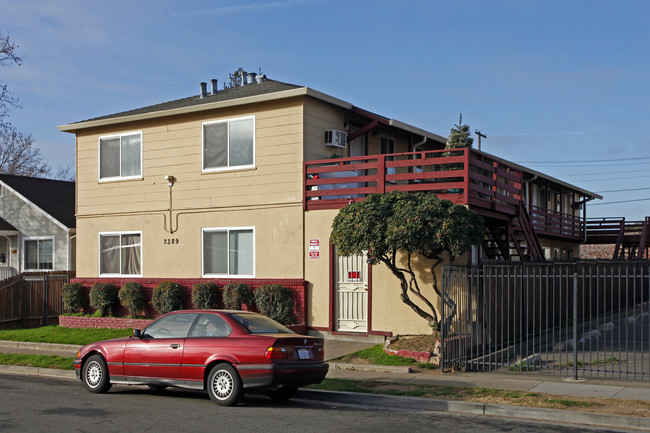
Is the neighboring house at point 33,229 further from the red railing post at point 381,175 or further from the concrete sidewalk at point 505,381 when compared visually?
the concrete sidewalk at point 505,381

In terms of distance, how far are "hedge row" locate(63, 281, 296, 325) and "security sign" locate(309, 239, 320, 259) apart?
1.10m

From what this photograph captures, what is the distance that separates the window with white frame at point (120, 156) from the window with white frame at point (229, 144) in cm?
265

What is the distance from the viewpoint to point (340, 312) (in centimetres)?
1712

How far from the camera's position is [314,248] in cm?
1739

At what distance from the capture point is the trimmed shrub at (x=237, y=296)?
58.3ft

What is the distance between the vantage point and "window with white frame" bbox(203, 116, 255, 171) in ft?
61.0

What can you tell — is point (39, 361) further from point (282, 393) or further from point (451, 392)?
point (451, 392)

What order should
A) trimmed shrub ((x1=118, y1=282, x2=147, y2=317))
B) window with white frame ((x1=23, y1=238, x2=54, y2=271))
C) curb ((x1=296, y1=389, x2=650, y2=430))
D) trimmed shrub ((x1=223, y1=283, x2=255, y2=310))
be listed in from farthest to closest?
window with white frame ((x1=23, y1=238, x2=54, y2=271)), trimmed shrub ((x1=118, y1=282, x2=147, y2=317)), trimmed shrub ((x1=223, y1=283, x2=255, y2=310)), curb ((x1=296, y1=389, x2=650, y2=430))

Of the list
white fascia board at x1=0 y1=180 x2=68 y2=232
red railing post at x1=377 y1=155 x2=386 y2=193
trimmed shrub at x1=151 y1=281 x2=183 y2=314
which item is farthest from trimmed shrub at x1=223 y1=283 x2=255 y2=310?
white fascia board at x1=0 y1=180 x2=68 y2=232

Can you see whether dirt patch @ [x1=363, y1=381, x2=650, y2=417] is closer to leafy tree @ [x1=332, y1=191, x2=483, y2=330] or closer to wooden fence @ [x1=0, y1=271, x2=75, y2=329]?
leafy tree @ [x1=332, y1=191, x2=483, y2=330]

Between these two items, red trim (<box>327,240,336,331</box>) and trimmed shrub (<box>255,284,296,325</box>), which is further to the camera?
trimmed shrub (<box>255,284,296,325</box>)

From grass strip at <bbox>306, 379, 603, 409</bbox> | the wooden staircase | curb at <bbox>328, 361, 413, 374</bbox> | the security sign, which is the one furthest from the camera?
the wooden staircase

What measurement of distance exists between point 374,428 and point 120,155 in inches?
586

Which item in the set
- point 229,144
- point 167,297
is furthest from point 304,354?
point 229,144
